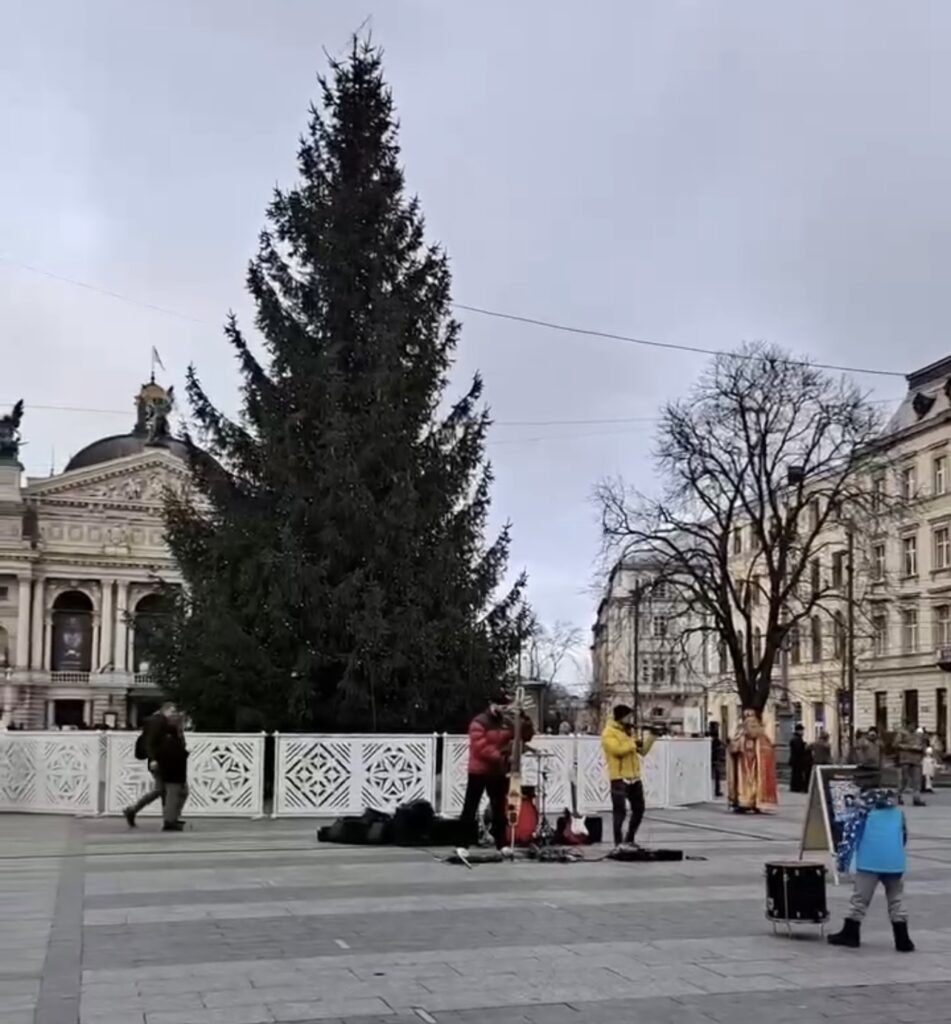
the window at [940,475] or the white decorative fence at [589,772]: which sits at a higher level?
the window at [940,475]

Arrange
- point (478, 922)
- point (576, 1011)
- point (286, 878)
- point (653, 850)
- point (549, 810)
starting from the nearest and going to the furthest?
point (576, 1011) < point (478, 922) < point (286, 878) < point (653, 850) < point (549, 810)

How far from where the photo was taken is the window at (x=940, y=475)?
2813 inches

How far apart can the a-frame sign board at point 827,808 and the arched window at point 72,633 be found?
322ft

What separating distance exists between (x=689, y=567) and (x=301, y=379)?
20699 millimetres

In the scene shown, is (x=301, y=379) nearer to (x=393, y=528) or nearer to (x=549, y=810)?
(x=393, y=528)

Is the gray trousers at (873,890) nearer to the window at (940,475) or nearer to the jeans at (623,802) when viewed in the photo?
the jeans at (623,802)

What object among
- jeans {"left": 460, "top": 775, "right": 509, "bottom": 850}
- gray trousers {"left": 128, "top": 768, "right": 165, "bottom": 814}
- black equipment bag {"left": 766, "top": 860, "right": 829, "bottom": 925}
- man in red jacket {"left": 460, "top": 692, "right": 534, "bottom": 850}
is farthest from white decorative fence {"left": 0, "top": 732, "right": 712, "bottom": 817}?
black equipment bag {"left": 766, "top": 860, "right": 829, "bottom": 925}

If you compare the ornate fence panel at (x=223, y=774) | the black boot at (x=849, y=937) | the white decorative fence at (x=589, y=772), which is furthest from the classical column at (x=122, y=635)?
the black boot at (x=849, y=937)

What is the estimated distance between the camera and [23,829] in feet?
69.3

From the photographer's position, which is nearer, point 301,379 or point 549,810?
point 549,810

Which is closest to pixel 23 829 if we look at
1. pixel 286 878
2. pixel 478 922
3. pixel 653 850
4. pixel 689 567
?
pixel 286 878

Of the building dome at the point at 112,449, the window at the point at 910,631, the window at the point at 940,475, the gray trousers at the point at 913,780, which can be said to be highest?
the building dome at the point at 112,449

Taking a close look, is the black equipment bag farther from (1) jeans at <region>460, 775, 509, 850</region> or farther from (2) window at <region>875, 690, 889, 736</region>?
(2) window at <region>875, 690, 889, 736</region>

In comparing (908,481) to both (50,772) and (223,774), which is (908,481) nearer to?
(223,774)
